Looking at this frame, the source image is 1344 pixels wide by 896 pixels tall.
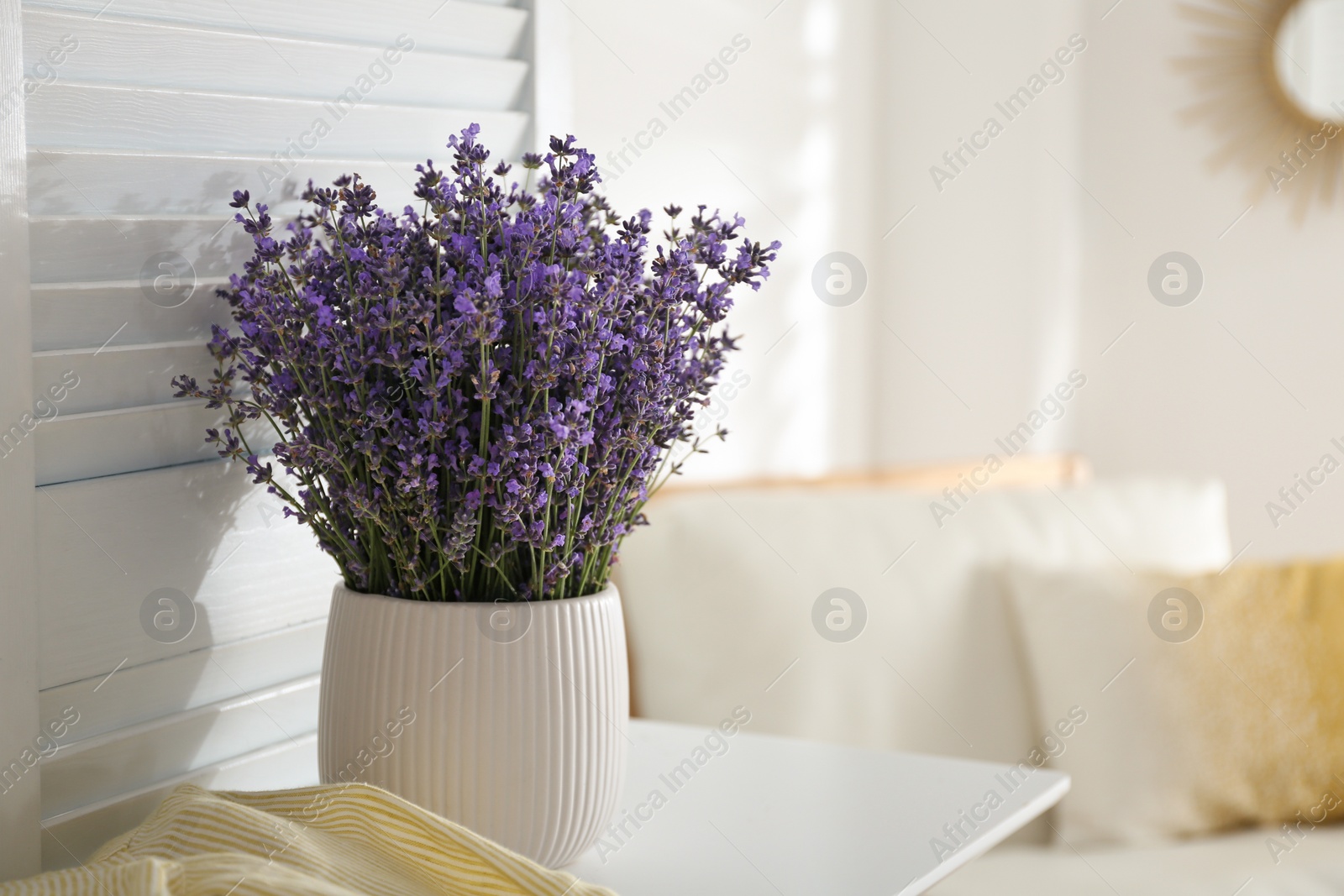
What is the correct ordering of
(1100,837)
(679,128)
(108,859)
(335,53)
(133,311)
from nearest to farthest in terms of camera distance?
(108,859) < (133,311) < (335,53) < (1100,837) < (679,128)

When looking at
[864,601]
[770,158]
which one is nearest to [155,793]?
[864,601]

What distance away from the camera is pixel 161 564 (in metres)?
0.85

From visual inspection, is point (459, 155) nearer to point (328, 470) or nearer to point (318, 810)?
point (328, 470)

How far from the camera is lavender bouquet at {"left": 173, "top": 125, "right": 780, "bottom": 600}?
2.46 ft

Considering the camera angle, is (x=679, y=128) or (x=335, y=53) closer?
(x=335, y=53)

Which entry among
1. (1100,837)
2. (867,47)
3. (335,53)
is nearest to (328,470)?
(335,53)

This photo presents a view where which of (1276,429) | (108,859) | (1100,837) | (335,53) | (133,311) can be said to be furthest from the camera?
(1276,429)

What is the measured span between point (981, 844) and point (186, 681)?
587mm

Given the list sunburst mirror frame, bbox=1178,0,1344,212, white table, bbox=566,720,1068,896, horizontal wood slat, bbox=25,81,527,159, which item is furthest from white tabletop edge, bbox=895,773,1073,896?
sunburst mirror frame, bbox=1178,0,1344,212

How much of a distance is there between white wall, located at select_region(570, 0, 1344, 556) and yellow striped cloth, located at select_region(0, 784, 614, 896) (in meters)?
1.52

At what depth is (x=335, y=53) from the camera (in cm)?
96

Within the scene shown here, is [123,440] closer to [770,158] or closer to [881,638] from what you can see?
[881,638]

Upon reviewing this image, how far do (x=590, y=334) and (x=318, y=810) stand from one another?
1.11ft

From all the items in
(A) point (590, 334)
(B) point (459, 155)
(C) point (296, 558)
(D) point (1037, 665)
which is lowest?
(D) point (1037, 665)
